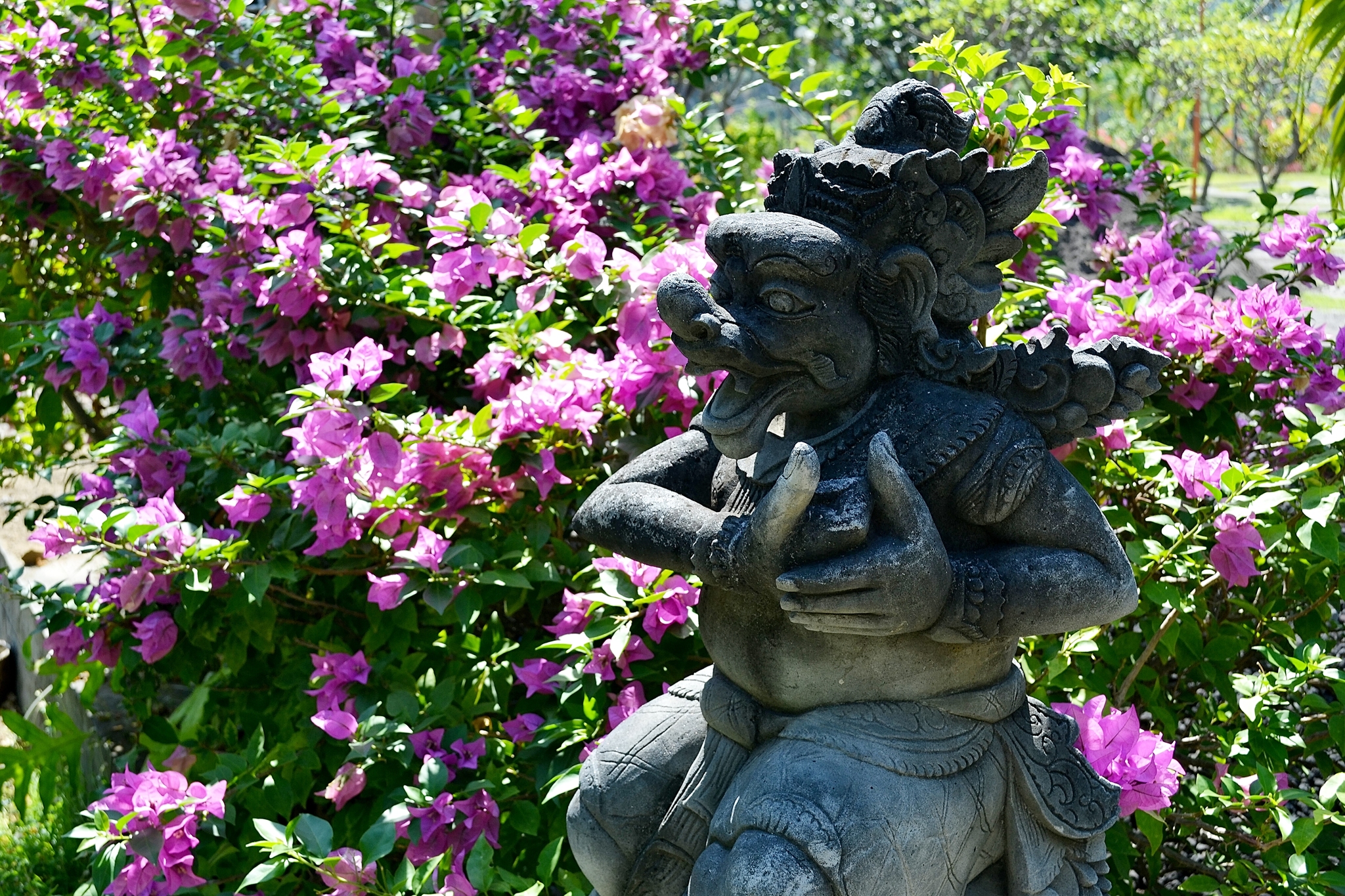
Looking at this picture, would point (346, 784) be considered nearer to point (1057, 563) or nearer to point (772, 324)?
point (772, 324)

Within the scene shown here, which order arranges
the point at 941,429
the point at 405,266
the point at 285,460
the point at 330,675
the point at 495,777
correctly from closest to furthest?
the point at 941,429 < the point at 495,777 < the point at 330,675 < the point at 285,460 < the point at 405,266

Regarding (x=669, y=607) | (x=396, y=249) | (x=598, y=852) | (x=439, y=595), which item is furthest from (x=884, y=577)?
(x=396, y=249)

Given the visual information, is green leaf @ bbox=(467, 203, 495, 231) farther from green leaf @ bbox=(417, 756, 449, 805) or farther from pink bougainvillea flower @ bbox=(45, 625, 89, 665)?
pink bougainvillea flower @ bbox=(45, 625, 89, 665)

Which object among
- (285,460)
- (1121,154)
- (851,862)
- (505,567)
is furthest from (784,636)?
(1121,154)

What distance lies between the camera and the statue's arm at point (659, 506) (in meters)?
1.82

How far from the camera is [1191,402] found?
3057 millimetres

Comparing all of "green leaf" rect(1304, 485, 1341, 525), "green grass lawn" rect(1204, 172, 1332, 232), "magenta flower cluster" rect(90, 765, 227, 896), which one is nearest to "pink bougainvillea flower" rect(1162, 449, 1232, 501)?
"green leaf" rect(1304, 485, 1341, 525)

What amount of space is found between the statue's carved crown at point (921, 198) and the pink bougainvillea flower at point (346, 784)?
1642 millimetres

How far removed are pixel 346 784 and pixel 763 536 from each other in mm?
1546

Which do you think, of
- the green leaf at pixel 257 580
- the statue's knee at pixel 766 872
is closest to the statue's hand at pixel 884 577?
the statue's knee at pixel 766 872

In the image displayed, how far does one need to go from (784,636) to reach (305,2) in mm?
3262

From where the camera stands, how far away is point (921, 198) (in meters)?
1.74

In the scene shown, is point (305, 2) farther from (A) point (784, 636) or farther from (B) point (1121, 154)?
(A) point (784, 636)

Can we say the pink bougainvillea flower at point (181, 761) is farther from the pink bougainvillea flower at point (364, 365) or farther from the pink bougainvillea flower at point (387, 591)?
the pink bougainvillea flower at point (364, 365)
